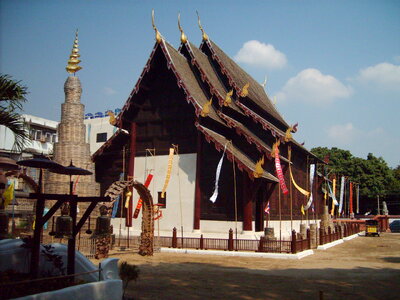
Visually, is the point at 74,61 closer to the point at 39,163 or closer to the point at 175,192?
the point at 175,192

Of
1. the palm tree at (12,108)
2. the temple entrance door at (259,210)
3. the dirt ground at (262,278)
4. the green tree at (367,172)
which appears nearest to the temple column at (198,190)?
the temple entrance door at (259,210)

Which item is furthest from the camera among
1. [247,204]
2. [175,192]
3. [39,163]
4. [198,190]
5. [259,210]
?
[175,192]

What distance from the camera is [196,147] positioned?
2472 cm

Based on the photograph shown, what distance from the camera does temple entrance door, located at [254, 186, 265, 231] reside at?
947 inches

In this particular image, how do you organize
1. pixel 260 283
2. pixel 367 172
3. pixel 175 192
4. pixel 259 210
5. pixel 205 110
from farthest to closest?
pixel 367 172
pixel 175 192
pixel 259 210
pixel 205 110
pixel 260 283

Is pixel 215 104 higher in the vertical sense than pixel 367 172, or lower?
higher

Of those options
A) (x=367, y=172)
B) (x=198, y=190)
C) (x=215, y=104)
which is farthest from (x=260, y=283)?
(x=367, y=172)

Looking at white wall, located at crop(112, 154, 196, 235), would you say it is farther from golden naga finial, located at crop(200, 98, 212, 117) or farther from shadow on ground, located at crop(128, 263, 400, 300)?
shadow on ground, located at crop(128, 263, 400, 300)

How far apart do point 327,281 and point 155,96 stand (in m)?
18.4

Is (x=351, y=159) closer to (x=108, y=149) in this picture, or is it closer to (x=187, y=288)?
(x=108, y=149)

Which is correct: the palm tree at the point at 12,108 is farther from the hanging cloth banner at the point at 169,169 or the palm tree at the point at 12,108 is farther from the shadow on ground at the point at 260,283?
the hanging cloth banner at the point at 169,169

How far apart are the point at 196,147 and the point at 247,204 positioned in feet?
16.2

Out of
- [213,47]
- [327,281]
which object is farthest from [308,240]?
[213,47]

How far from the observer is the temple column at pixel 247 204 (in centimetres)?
2198
